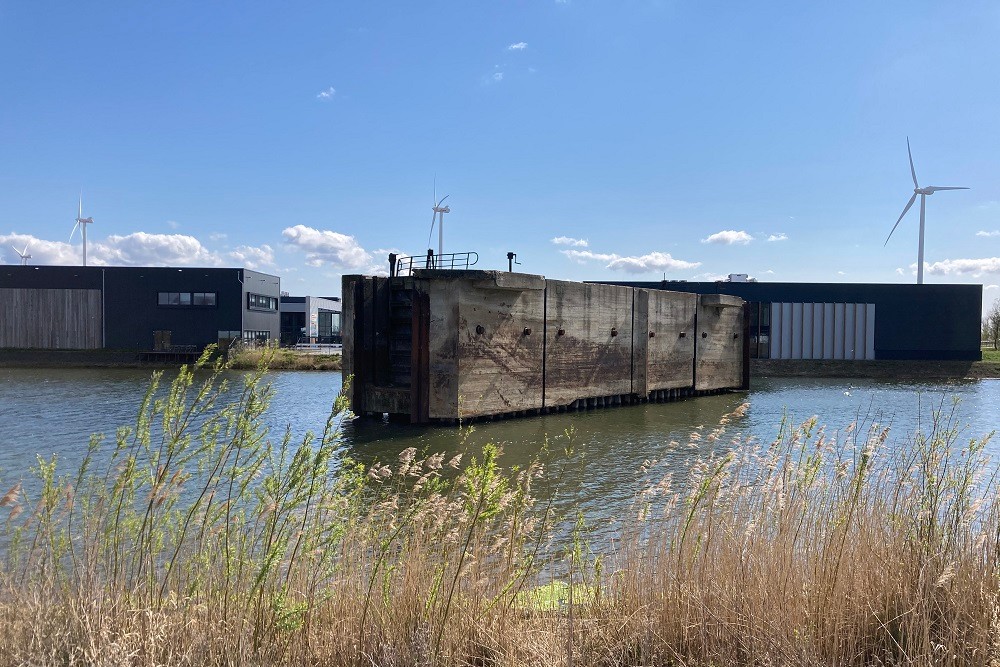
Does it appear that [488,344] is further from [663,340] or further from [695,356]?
[695,356]

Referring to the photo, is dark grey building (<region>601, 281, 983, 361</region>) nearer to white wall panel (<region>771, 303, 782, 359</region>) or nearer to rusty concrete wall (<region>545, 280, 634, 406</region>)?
white wall panel (<region>771, 303, 782, 359</region>)

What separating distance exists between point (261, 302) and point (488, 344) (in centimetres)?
3979

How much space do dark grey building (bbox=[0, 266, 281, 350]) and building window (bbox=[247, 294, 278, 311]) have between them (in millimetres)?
2384

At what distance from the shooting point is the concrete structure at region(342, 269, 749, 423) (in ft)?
65.8

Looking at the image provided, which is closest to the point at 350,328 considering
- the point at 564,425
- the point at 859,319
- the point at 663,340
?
the point at 564,425

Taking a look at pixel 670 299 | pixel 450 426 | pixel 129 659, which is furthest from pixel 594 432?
pixel 129 659

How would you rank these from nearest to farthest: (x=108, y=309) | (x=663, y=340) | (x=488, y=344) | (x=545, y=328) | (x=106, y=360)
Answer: (x=488, y=344) → (x=545, y=328) → (x=663, y=340) → (x=106, y=360) → (x=108, y=309)

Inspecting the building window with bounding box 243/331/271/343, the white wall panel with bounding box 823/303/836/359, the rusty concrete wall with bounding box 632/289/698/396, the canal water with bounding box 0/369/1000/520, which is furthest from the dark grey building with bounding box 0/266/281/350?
the white wall panel with bounding box 823/303/836/359

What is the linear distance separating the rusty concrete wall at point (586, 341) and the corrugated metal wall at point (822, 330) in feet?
90.5

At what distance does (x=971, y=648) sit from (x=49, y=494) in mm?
5525

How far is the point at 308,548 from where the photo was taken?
420 cm

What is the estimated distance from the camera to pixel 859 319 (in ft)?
165

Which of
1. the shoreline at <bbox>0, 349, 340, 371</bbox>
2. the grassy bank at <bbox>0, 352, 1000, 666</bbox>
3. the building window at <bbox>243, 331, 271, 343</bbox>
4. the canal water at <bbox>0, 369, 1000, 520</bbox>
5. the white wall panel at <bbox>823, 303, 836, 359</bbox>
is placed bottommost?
the canal water at <bbox>0, 369, 1000, 520</bbox>

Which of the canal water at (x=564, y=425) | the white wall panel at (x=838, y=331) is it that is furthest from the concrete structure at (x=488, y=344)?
the white wall panel at (x=838, y=331)
